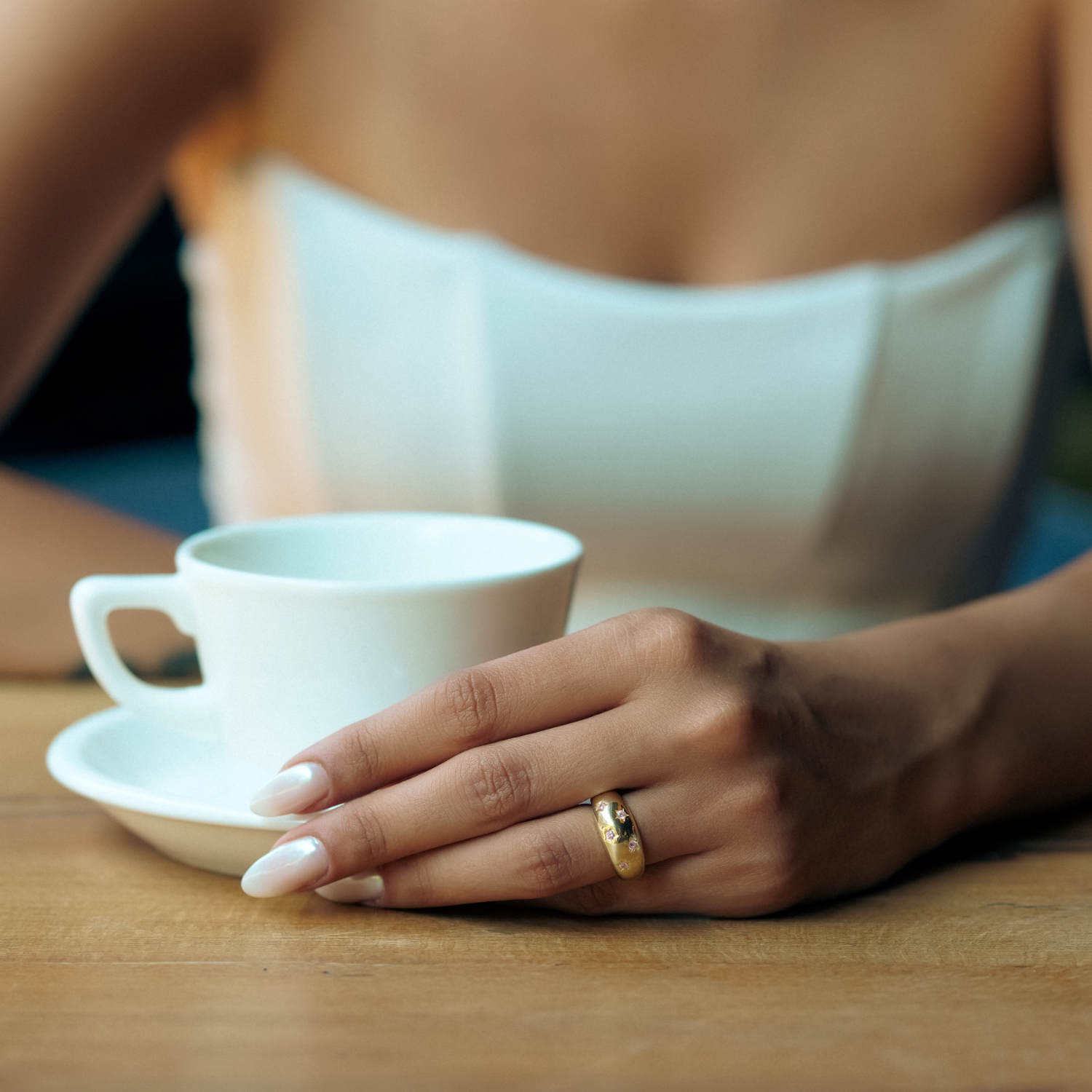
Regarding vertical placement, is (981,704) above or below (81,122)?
below

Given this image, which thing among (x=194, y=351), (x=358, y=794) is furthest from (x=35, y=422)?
(x=358, y=794)

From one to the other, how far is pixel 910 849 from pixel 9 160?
681 mm

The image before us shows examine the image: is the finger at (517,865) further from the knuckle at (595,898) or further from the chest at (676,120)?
the chest at (676,120)

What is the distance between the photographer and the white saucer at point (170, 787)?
1.20 feet

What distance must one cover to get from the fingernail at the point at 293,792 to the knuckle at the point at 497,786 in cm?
4

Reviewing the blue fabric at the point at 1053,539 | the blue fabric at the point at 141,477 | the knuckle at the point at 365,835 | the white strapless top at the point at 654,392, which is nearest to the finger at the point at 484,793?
the knuckle at the point at 365,835

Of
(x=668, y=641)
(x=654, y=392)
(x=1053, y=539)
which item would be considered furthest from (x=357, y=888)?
(x=1053, y=539)

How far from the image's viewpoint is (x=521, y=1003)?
308 millimetres

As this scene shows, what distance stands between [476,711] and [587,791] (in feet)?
0.14

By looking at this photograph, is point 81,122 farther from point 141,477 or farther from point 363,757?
point 141,477

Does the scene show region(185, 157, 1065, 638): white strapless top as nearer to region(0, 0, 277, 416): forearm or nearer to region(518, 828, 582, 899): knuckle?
region(0, 0, 277, 416): forearm

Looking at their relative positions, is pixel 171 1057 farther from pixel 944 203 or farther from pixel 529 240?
pixel 944 203

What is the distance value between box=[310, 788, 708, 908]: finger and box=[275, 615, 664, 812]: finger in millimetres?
28

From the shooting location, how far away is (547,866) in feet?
1.17
